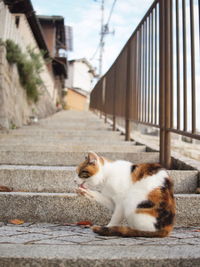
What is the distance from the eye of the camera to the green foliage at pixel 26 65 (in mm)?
5965

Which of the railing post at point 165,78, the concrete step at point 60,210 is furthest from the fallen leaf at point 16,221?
the railing post at point 165,78

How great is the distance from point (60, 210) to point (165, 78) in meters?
1.52

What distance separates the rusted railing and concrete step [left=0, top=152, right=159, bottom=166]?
0.34 m

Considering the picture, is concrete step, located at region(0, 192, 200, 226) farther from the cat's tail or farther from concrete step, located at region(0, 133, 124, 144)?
concrete step, located at region(0, 133, 124, 144)

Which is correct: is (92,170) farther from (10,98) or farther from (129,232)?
(10,98)

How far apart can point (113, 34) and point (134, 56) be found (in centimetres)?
2060

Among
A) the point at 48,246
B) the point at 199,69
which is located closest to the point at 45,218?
the point at 48,246

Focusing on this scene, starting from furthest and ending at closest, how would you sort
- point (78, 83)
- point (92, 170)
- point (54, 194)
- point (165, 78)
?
1. point (78, 83)
2. point (165, 78)
3. point (54, 194)
4. point (92, 170)

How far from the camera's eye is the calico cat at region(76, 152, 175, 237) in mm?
1635

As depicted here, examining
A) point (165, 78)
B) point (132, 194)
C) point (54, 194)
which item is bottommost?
point (54, 194)

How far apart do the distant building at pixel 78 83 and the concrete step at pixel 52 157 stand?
89.5 ft

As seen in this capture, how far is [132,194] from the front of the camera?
173cm

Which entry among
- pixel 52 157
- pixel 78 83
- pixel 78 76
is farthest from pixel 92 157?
pixel 78 83

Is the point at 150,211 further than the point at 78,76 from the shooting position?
No
